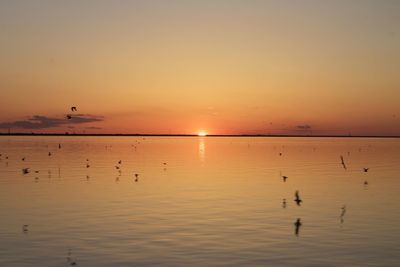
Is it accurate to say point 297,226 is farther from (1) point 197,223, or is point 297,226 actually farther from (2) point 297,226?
(1) point 197,223

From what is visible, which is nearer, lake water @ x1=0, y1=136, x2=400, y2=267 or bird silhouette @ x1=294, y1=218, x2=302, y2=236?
lake water @ x1=0, y1=136, x2=400, y2=267

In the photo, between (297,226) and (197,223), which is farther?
(197,223)

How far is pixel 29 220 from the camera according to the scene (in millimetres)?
30359

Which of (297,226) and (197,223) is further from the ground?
(197,223)

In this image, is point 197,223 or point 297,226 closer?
point 297,226

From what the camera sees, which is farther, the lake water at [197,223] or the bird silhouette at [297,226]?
the bird silhouette at [297,226]

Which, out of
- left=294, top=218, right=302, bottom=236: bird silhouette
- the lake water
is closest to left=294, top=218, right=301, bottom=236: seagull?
left=294, top=218, right=302, bottom=236: bird silhouette

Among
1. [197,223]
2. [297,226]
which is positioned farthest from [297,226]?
[197,223]

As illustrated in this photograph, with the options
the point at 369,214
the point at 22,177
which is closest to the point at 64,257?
the point at 369,214

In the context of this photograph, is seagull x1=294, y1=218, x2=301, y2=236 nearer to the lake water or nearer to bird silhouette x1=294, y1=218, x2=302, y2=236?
bird silhouette x1=294, y1=218, x2=302, y2=236

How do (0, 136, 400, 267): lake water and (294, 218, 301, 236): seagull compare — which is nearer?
(0, 136, 400, 267): lake water

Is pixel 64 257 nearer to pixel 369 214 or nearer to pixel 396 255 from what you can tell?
pixel 396 255

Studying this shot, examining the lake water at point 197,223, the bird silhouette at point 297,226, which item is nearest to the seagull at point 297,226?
the bird silhouette at point 297,226

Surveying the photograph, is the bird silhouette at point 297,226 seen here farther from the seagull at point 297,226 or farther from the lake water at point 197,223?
the lake water at point 197,223
